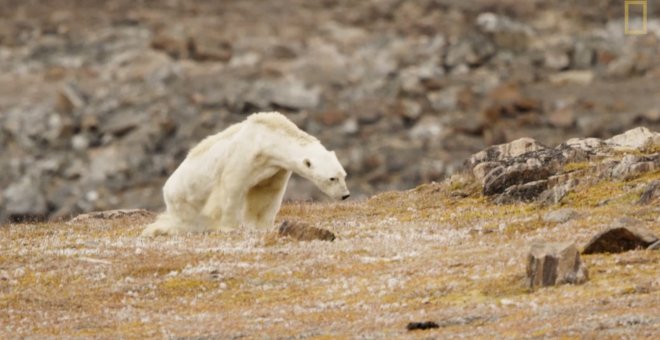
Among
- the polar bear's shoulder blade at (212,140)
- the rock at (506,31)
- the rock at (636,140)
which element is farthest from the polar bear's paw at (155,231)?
the rock at (506,31)

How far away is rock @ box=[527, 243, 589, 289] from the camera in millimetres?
28219

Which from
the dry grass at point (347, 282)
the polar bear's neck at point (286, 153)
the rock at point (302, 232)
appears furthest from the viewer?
the polar bear's neck at point (286, 153)

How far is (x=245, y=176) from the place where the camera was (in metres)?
38.5

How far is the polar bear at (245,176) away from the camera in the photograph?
3847 centimetres

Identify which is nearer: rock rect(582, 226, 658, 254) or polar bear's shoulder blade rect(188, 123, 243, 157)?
rock rect(582, 226, 658, 254)

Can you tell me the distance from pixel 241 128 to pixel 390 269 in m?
8.93

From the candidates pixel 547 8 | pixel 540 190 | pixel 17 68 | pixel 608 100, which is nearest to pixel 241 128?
pixel 540 190

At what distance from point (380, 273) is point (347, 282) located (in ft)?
2.63

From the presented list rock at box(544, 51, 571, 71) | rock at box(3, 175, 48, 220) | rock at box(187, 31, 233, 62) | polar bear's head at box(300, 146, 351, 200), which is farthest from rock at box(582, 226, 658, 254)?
rock at box(187, 31, 233, 62)

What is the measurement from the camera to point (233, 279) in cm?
3177

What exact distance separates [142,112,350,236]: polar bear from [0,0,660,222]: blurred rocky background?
56.3 metres

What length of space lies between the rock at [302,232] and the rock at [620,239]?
272 inches

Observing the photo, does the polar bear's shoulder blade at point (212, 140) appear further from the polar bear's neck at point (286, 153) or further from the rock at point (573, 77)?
the rock at point (573, 77)

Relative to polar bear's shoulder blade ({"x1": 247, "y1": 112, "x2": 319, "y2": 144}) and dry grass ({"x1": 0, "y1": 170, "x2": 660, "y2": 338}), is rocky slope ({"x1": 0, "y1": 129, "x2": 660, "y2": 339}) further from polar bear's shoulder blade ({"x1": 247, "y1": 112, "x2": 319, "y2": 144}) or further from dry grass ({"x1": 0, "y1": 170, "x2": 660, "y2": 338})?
polar bear's shoulder blade ({"x1": 247, "y1": 112, "x2": 319, "y2": 144})
